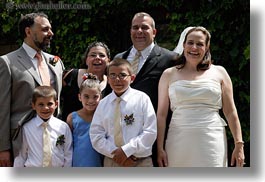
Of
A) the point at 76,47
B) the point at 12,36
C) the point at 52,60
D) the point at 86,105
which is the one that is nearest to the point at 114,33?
the point at 76,47

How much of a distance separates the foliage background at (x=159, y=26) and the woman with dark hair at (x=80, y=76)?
1262 mm

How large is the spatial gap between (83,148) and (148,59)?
0.81 meters

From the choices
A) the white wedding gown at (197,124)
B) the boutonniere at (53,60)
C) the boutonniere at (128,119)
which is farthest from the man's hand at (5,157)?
the white wedding gown at (197,124)

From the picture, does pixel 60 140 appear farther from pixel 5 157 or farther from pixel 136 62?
pixel 136 62

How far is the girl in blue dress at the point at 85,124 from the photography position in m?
3.34

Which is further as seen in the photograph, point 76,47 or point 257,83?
point 76,47

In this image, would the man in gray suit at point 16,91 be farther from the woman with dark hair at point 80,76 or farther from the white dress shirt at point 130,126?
the white dress shirt at point 130,126

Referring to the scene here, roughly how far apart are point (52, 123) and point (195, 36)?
116cm

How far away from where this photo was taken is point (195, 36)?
10.8 ft

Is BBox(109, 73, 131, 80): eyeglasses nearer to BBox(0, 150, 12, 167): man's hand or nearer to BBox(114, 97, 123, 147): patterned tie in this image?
BBox(114, 97, 123, 147): patterned tie

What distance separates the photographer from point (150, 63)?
3553mm

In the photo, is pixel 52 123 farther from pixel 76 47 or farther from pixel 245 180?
pixel 76 47

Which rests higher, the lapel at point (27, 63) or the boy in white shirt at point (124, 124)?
the lapel at point (27, 63)

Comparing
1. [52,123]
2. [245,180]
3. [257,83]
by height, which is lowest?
[245,180]
